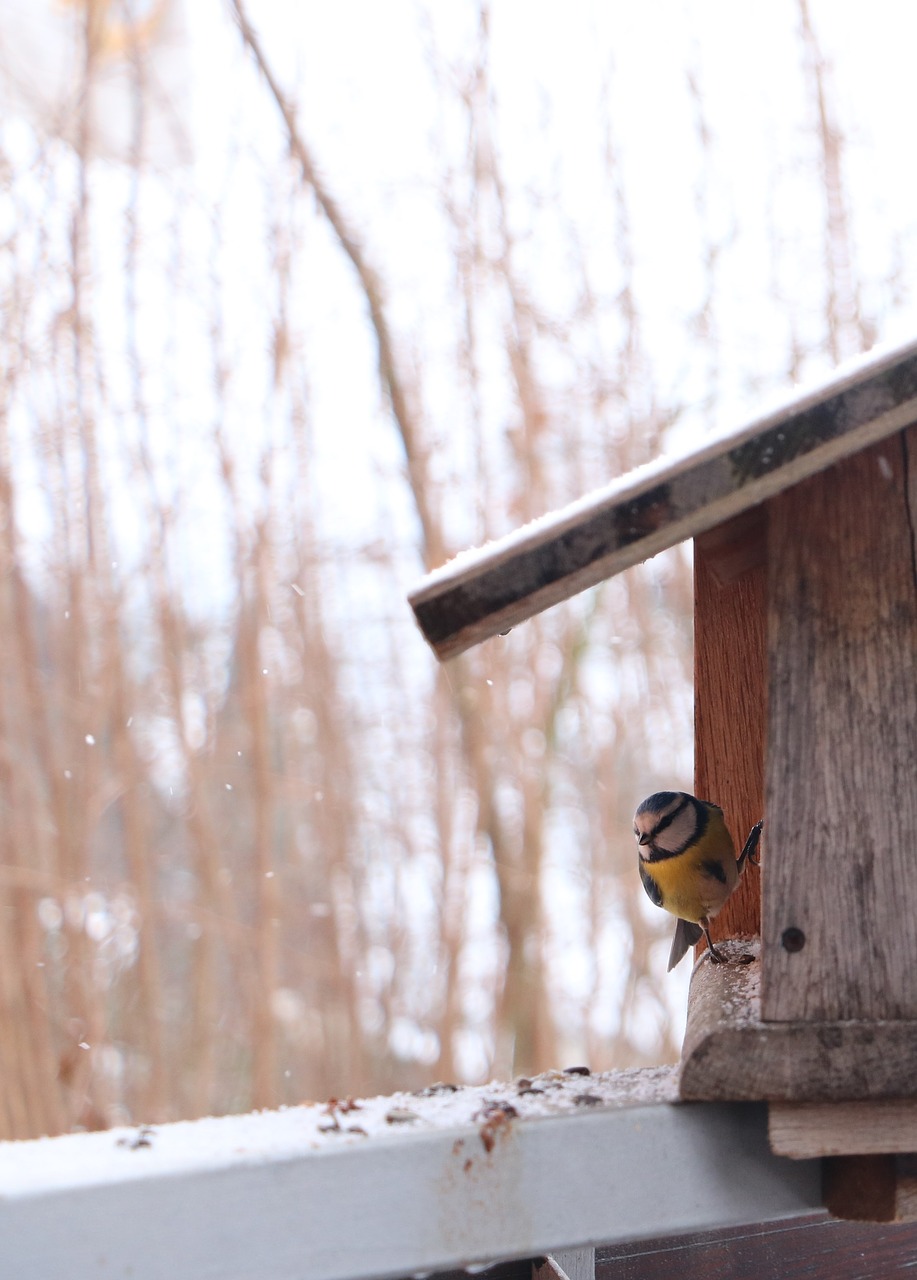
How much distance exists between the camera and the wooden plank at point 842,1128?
2.56 feet

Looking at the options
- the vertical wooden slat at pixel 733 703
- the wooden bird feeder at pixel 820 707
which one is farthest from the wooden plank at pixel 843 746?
the vertical wooden slat at pixel 733 703

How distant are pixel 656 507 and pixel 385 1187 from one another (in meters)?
0.45

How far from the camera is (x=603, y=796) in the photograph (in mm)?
3387

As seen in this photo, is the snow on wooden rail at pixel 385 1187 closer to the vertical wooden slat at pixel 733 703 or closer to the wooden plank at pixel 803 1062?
the wooden plank at pixel 803 1062

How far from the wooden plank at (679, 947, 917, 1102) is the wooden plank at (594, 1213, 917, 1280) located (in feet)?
1.23

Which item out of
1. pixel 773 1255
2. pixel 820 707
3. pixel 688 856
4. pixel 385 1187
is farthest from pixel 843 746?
pixel 773 1255

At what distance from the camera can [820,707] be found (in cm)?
84

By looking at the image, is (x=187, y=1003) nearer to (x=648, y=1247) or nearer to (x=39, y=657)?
(x=39, y=657)

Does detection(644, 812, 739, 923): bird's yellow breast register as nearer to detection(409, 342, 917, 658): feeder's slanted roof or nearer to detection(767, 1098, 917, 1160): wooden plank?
detection(767, 1098, 917, 1160): wooden plank

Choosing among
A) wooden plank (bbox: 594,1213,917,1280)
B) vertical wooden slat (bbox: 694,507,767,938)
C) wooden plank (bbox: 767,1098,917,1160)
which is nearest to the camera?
wooden plank (bbox: 767,1098,917,1160)

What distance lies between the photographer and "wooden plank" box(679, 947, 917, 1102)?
78 cm

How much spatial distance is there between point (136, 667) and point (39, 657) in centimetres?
23

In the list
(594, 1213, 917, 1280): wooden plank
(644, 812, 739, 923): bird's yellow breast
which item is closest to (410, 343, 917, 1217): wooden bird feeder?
(644, 812, 739, 923): bird's yellow breast

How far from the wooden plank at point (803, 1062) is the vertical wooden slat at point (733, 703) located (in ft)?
1.36
